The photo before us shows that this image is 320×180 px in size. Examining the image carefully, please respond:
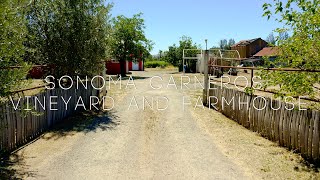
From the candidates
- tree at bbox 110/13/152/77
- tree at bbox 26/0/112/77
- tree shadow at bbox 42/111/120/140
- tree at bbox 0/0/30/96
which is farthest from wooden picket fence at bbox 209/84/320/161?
tree at bbox 110/13/152/77

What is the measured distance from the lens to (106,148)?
8711mm

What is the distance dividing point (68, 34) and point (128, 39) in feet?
76.1

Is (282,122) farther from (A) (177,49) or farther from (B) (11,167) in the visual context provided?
(A) (177,49)

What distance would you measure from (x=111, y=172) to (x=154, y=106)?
7.78 m

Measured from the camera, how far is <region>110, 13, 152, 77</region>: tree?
35.1 m

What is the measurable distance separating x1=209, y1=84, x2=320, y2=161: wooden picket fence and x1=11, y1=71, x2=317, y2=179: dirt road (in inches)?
12.4

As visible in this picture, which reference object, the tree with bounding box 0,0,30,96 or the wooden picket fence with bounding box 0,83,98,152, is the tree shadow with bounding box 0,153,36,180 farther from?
the tree with bounding box 0,0,30,96

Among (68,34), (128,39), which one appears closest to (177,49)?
(128,39)

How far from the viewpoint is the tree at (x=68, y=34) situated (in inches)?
475

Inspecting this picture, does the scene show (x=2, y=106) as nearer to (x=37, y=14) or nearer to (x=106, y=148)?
(x=106, y=148)

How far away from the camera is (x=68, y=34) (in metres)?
12.4

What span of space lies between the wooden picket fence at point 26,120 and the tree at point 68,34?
1.33 m

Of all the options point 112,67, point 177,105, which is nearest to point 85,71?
point 177,105

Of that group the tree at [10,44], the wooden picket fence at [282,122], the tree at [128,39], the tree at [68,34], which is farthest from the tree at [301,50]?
the tree at [128,39]
